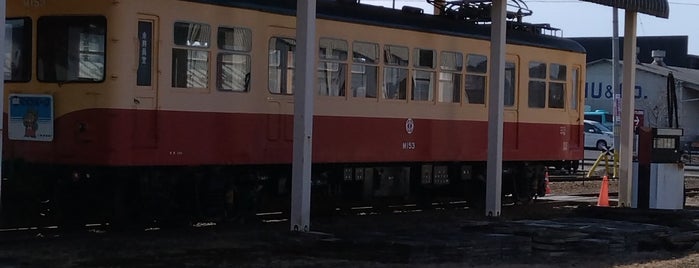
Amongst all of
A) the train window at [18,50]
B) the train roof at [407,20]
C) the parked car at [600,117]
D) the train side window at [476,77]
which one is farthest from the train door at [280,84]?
the parked car at [600,117]

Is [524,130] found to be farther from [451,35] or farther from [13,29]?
[13,29]

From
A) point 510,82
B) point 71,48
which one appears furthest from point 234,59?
point 510,82

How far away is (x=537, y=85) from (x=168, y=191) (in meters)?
8.13

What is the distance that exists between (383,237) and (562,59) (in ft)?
29.2

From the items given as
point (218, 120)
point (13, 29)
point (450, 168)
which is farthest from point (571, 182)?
point (13, 29)

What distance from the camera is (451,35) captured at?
58.4 feet

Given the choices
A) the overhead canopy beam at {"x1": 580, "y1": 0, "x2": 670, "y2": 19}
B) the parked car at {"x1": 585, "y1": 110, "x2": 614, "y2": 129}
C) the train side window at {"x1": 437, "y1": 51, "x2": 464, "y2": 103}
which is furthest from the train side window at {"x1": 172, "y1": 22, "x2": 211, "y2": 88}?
the parked car at {"x1": 585, "y1": 110, "x2": 614, "y2": 129}

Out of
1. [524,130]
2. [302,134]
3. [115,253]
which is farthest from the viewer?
[524,130]

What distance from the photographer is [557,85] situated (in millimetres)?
20266

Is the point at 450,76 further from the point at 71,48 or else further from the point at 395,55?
the point at 71,48

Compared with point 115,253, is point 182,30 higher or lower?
higher

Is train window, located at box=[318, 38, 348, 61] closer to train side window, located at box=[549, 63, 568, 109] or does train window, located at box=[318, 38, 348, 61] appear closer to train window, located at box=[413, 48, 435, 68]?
train window, located at box=[413, 48, 435, 68]

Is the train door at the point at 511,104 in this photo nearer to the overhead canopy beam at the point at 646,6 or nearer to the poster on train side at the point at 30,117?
the overhead canopy beam at the point at 646,6

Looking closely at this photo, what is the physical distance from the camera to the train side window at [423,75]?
677 inches
